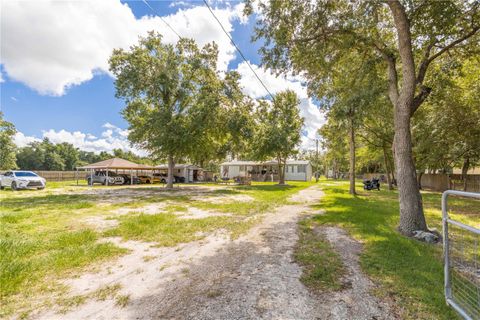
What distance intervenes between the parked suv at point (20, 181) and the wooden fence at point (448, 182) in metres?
31.5

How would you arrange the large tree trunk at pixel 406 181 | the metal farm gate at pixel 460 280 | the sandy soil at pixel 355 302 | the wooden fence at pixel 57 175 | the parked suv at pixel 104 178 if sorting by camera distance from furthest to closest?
the wooden fence at pixel 57 175 → the parked suv at pixel 104 178 → the large tree trunk at pixel 406 181 → the sandy soil at pixel 355 302 → the metal farm gate at pixel 460 280

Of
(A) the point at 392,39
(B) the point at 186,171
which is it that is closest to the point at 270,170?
(B) the point at 186,171

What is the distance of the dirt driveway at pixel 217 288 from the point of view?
2.49m

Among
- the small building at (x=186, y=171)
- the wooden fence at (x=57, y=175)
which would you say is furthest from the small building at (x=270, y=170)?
the wooden fence at (x=57, y=175)

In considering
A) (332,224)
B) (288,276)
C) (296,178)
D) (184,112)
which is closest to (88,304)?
(288,276)

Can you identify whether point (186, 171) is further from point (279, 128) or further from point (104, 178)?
point (279, 128)

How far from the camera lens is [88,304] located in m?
2.66

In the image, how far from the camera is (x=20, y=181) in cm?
1605

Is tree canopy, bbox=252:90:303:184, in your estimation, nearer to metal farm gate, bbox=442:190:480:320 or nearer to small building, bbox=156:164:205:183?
small building, bbox=156:164:205:183

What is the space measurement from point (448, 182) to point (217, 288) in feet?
77.7

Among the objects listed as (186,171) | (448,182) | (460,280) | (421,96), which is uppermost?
(421,96)

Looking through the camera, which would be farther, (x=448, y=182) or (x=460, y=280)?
(x=448, y=182)

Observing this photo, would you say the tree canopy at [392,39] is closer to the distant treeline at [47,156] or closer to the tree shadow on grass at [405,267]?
the tree shadow on grass at [405,267]

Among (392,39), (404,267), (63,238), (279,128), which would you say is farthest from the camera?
(279,128)
